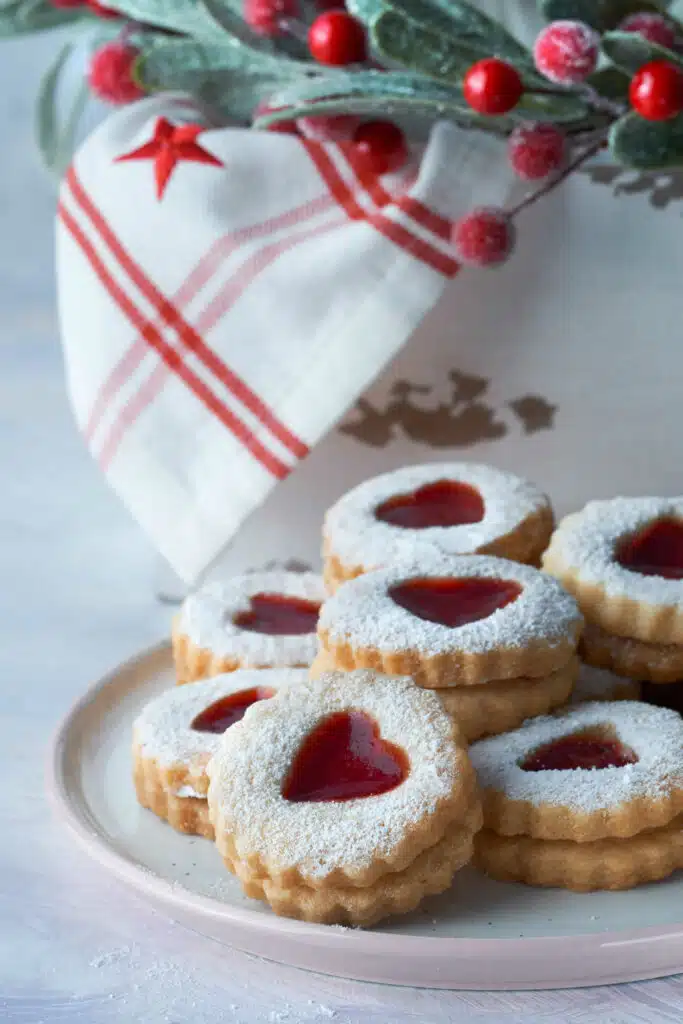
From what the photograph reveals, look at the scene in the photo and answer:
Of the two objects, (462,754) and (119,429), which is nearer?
(462,754)

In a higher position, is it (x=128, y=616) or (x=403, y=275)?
(x=403, y=275)

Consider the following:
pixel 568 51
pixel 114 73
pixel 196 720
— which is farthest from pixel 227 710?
pixel 114 73

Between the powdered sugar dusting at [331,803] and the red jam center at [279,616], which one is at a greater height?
the powdered sugar dusting at [331,803]

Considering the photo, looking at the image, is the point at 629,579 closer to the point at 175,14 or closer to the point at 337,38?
the point at 337,38

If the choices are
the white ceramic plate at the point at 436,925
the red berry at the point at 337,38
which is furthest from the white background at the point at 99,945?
the red berry at the point at 337,38

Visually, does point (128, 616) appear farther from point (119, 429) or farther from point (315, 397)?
point (315, 397)

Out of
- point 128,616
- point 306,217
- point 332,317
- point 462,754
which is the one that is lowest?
point 128,616

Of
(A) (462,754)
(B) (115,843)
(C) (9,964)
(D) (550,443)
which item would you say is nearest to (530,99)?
(D) (550,443)

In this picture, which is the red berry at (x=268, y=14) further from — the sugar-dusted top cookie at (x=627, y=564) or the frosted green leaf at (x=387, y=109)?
the sugar-dusted top cookie at (x=627, y=564)
